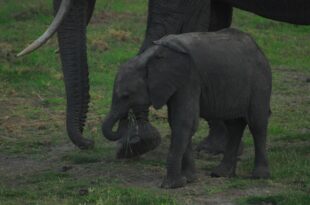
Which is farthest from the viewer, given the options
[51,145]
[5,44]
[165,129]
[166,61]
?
[5,44]

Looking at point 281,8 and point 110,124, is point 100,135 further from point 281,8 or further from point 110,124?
point 110,124

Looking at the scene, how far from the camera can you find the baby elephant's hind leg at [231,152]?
8211 millimetres

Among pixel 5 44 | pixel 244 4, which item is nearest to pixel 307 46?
pixel 5 44

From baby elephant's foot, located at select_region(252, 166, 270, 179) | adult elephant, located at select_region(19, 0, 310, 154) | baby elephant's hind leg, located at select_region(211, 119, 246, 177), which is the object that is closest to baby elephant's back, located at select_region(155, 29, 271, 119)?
baby elephant's hind leg, located at select_region(211, 119, 246, 177)

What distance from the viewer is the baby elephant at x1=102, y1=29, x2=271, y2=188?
7.64 metres

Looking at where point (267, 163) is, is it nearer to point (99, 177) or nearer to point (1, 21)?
point (99, 177)

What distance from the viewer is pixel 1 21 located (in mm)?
16750

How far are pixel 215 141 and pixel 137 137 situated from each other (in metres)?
1.22

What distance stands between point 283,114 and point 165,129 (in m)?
1.43

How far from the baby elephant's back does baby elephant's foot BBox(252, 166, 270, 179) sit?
427 millimetres

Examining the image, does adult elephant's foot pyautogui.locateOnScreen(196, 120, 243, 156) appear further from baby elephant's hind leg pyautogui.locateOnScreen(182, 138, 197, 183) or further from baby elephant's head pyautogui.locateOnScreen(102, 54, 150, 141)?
baby elephant's head pyautogui.locateOnScreen(102, 54, 150, 141)

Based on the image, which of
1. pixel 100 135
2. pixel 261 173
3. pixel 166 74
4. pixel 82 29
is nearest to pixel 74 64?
pixel 82 29

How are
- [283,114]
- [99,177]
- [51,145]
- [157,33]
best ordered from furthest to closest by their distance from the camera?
[283,114] < [51,145] < [157,33] < [99,177]

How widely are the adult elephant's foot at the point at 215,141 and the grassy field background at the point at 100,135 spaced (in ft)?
0.53
